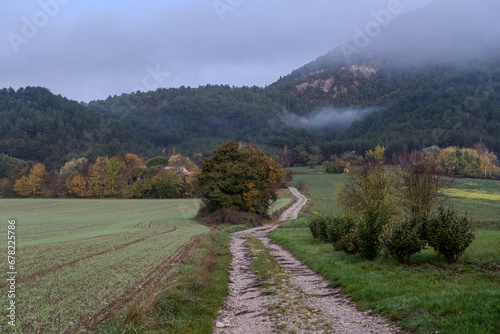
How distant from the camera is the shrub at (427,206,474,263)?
1385cm

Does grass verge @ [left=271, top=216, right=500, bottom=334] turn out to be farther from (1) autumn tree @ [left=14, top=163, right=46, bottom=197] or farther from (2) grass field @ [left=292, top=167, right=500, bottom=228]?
(1) autumn tree @ [left=14, top=163, right=46, bottom=197]

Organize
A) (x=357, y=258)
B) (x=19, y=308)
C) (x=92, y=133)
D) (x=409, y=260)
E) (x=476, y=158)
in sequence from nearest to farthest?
1. (x=19, y=308)
2. (x=409, y=260)
3. (x=357, y=258)
4. (x=476, y=158)
5. (x=92, y=133)

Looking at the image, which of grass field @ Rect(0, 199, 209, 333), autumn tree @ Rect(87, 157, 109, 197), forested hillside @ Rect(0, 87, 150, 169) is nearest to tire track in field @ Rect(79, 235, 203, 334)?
grass field @ Rect(0, 199, 209, 333)

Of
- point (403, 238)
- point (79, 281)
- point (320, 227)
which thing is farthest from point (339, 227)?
point (79, 281)

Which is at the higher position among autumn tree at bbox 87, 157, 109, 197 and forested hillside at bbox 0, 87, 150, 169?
forested hillside at bbox 0, 87, 150, 169

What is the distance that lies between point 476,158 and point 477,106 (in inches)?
3910

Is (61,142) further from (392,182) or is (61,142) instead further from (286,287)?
(286,287)

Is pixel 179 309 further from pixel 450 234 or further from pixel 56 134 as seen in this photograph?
pixel 56 134

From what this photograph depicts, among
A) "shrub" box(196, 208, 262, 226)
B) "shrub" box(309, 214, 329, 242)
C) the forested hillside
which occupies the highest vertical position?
the forested hillside

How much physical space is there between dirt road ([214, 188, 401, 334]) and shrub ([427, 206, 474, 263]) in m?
5.28

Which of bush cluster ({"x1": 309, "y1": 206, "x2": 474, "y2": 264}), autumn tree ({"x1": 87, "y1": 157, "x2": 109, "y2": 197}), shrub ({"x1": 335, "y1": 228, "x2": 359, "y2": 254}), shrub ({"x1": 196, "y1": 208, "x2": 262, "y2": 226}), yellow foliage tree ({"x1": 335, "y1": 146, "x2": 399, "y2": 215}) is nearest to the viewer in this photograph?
bush cluster ({"x1": 309, "y1": 206, "x2": 474, "y2": 264})

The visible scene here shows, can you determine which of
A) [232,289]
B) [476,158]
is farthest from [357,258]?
[476,158]

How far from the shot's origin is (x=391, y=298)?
987 cm

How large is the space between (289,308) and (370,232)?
796 centimetres
